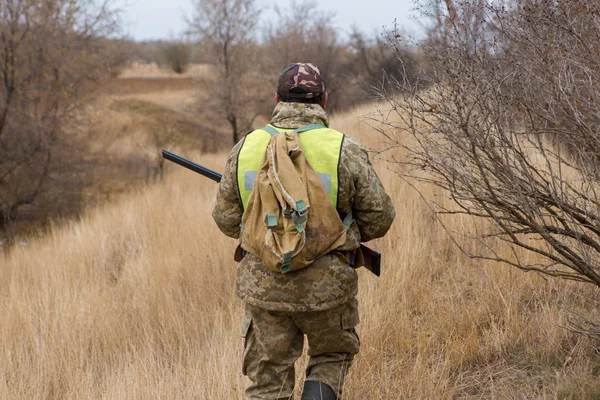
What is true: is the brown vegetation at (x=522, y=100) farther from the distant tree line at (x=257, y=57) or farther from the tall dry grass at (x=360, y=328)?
the distant tree line at (x=257, y=57)

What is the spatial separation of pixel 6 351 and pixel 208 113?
1407 cm

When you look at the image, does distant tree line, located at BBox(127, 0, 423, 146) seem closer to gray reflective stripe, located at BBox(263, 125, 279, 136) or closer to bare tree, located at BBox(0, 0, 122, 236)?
bare tree, located at BBox(0, 0, 122, 236)

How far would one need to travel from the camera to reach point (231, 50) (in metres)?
16.6

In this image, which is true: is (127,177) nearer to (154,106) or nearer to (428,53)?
(154,106)

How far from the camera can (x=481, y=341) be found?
335cm

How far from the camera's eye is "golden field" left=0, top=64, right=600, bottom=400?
118 inches

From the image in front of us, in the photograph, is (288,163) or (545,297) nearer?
(288,163)

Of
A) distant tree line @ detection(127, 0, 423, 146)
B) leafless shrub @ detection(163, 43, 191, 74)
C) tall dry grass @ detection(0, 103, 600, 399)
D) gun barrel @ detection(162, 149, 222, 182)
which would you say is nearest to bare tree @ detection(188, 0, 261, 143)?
distant tree line @ detection(127, 0, 423, 146)

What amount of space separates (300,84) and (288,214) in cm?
59

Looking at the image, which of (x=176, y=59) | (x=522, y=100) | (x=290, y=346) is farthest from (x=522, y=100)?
(x=176, y=59)

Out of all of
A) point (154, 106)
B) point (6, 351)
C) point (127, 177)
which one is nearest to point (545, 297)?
point (6, 351)

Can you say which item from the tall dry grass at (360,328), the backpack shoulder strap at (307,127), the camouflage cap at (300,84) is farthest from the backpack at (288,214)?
the tall dry grass at (360,328)

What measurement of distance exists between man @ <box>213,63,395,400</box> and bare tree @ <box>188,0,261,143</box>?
1459 centimetres

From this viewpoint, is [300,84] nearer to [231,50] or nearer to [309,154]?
[309,154]
